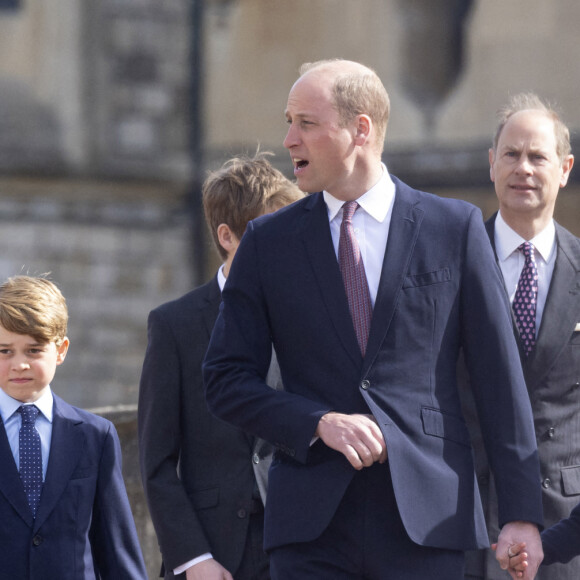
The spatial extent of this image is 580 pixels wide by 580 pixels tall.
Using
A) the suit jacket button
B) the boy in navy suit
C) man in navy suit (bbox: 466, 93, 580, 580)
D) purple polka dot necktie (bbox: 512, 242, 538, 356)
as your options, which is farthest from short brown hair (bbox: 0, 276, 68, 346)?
purple polka dot necktie (bbox: 512, 242, 538, 356)

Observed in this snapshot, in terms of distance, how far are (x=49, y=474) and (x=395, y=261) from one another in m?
1.18

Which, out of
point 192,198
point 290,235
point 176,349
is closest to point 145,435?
point 176,349

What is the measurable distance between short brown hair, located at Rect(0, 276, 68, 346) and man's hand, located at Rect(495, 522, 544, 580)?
1444 mm

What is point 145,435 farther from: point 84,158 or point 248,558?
point 84,158

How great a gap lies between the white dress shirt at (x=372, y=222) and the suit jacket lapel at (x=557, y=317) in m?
0.88

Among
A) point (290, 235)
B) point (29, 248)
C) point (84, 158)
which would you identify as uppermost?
point (290, 235)

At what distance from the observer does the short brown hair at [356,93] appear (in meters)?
3.52

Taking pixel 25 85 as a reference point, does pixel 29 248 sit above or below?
below

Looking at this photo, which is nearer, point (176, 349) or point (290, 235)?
point (290, 235)

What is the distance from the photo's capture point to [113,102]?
16812mm

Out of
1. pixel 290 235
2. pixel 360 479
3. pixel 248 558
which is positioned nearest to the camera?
pixel 360 479

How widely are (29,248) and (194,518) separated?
13.2m

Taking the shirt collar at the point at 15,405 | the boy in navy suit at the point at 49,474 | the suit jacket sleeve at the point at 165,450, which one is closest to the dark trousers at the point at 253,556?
the suit jacket sleeve at the point at 165,450

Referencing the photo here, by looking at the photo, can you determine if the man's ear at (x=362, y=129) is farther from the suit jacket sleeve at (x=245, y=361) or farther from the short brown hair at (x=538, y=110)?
the short brown hair at (x=538, y=110)
